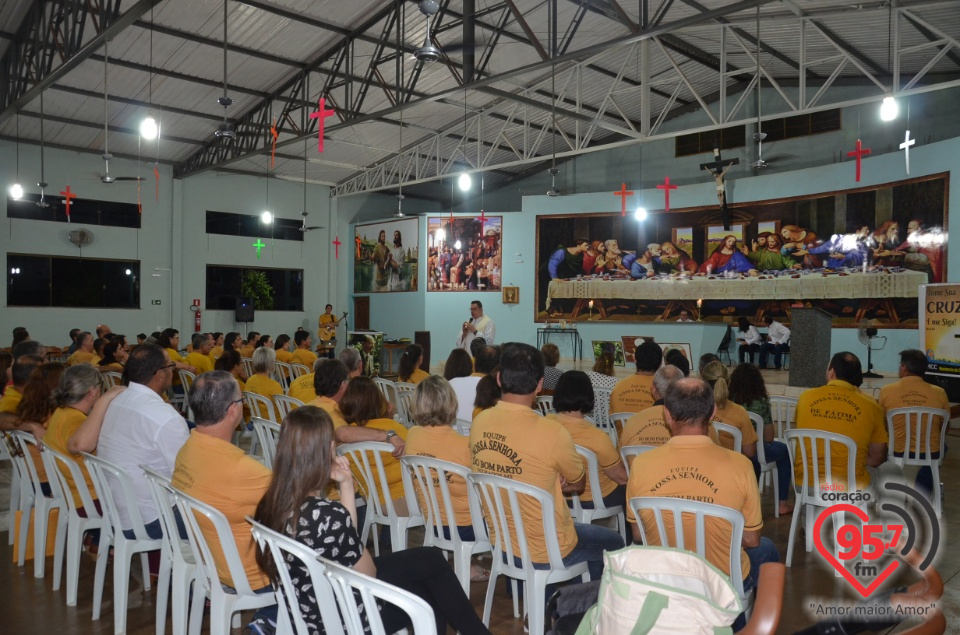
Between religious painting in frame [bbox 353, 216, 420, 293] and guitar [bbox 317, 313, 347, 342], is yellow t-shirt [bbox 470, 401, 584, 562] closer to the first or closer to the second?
guitar [bbox 317, 313, 347, 342]

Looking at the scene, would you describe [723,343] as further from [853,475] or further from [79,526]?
[79,526]

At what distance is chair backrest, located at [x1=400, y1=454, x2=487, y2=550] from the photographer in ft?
9.18

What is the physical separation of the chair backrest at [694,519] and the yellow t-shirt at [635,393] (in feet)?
7.51

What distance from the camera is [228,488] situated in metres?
2.33

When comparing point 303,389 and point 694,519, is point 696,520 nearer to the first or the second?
point 694,519

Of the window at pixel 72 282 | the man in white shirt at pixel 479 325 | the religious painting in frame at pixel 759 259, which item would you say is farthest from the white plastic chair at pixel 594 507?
the window at pixel 72 282

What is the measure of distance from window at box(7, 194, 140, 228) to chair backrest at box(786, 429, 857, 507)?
13444mm

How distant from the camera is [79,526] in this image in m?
3.23

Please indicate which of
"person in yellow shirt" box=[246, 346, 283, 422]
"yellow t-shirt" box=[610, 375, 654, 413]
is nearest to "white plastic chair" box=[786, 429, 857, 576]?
"yellow t-shirt" box=[610, 375, 654, 413]

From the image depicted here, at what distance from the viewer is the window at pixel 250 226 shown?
15.5m

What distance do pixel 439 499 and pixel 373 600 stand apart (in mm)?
1567

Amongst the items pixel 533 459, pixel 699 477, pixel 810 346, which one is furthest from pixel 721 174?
pixel 699 477

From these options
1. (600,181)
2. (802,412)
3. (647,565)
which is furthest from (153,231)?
(647,565)

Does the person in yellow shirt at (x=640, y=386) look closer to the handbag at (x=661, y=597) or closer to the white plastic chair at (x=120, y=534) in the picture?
the white plastic chair at (x=120, y=534)
